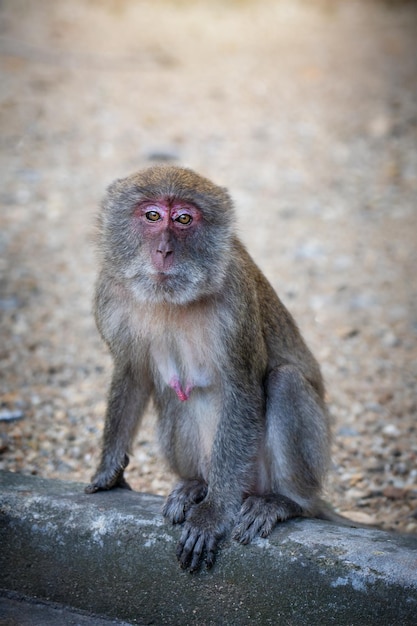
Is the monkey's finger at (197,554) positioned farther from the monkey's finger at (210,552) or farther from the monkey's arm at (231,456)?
the monkey's arm at (231,456)

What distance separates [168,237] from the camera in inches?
149

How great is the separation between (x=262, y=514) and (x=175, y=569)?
47cm

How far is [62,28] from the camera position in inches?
528

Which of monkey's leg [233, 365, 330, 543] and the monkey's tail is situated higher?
monkey's leg [233, 365, 330, 543]

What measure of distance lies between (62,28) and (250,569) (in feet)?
37.6

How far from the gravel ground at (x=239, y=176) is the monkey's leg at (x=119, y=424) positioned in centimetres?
89

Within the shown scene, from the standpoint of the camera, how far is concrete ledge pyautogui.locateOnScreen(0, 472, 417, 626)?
355 centimetres

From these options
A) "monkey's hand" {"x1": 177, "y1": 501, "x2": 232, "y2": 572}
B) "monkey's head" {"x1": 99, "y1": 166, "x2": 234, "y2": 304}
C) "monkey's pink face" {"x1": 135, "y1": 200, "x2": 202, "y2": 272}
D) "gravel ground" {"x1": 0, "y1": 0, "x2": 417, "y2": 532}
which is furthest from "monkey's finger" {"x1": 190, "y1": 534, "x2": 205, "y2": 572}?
"gravel ground" {"x1": 0, "y1": 0, "x2": 417, "y2": 532}

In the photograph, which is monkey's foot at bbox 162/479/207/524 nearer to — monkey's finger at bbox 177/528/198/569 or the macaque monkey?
the macaque monkey

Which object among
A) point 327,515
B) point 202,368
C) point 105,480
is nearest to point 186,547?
point 105,480

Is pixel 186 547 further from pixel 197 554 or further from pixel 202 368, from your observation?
pixel 202 368

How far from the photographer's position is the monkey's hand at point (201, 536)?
3.80 meters

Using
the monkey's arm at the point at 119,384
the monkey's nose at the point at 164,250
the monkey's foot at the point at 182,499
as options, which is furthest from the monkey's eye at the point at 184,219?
the monkey's foot at the point at 182,499

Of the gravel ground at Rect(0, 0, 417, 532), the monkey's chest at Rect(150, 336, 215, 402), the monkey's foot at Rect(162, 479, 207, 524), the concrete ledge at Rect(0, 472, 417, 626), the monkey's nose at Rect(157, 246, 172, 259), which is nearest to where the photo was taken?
the concrete ledge at Rect(0, 472, 417, 626)
